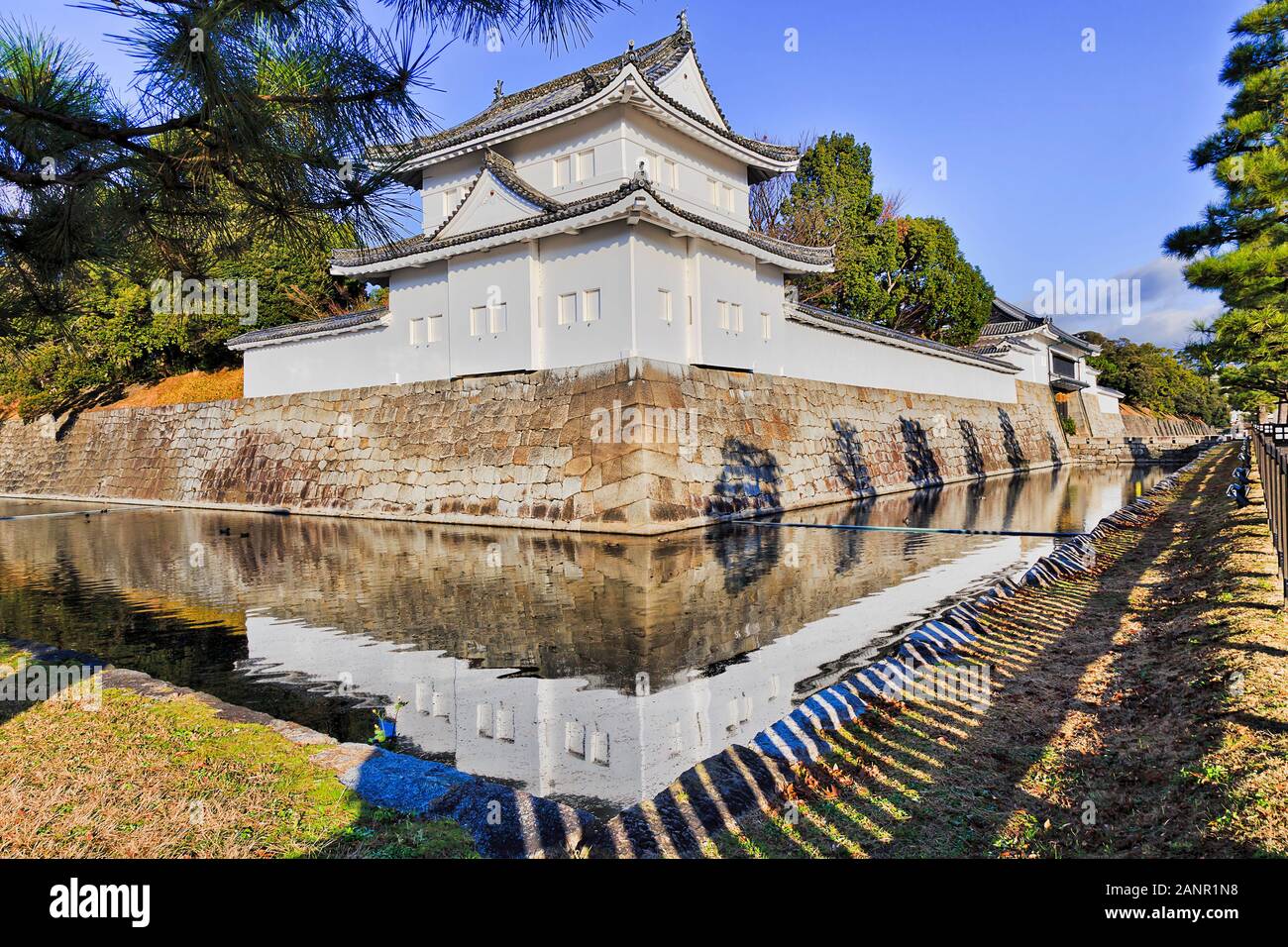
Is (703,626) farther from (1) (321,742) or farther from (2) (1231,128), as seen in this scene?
(2) (1231,128)

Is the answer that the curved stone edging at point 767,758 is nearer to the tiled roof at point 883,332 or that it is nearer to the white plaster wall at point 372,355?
the white plaster wall at point 372,355

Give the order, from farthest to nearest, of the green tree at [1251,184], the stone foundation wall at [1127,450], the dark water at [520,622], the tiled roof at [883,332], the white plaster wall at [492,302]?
the stone foundation wall at [1127,450]
the tiled roof at [883,332]
the white plaster wall at [492,302]
the green tree at [1251,184]
the dark water at [520,622]

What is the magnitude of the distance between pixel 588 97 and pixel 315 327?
30.3 ft

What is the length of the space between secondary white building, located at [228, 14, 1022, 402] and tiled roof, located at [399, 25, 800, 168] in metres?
0.05

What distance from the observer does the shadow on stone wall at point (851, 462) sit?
1858 centimetres

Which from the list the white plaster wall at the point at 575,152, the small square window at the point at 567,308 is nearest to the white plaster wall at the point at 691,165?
the white plaster wall at the point at 575,152

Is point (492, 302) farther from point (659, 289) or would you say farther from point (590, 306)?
point (659, 289)

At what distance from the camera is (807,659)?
5461 millimetres

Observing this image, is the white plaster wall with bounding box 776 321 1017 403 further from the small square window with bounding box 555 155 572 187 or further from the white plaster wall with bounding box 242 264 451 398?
the white plaster wall with bounding box 242 264 451 398

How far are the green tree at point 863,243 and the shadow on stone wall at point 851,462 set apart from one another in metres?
10.2

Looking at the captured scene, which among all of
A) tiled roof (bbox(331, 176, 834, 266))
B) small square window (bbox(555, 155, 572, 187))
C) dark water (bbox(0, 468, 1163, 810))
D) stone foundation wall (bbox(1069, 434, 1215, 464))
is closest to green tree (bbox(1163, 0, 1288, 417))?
dark water (bbox(0, 468, 1163, 810))

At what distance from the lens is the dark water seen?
423 centimetres

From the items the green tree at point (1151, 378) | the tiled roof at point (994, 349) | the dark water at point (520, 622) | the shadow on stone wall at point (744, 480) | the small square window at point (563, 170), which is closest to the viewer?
the dark water at point (520, 622)

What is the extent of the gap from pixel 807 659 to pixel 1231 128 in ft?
43.2
